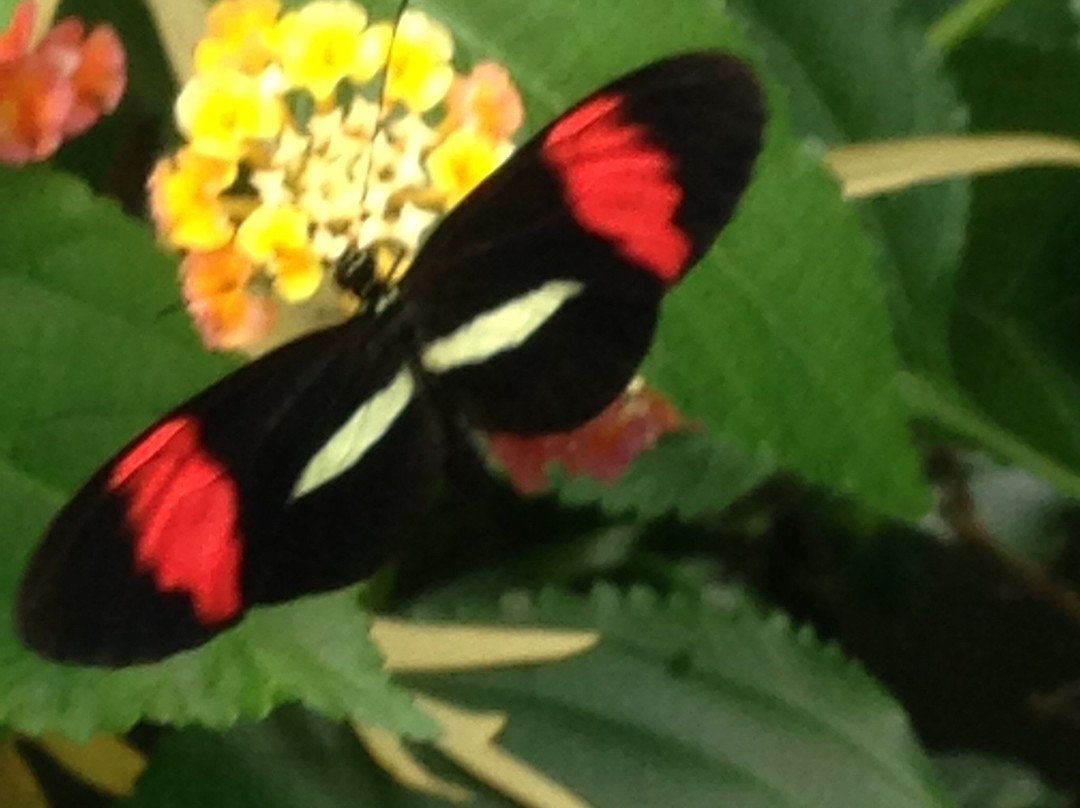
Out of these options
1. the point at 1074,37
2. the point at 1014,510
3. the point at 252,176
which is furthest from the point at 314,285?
the point at 1014,510

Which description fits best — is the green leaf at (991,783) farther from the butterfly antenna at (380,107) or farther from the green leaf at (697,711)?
the butterfly antenna at (380,107)

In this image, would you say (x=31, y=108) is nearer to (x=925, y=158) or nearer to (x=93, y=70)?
(x=93, y=70)

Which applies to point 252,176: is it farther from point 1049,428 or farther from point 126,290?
point 1049,428

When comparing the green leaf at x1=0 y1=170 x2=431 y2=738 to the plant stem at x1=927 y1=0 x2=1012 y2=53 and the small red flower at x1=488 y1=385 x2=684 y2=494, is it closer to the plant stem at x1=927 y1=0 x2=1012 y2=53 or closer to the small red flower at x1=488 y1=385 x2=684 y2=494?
the small red flower at x1=488 y1=385 x2=684 y2=494

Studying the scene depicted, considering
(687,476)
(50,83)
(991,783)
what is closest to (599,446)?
(687,476)

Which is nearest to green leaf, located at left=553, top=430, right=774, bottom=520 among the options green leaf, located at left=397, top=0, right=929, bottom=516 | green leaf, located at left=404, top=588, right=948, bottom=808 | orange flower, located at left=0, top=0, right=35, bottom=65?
green leaf, located at left=404, top=588, right=948, bottom=808
